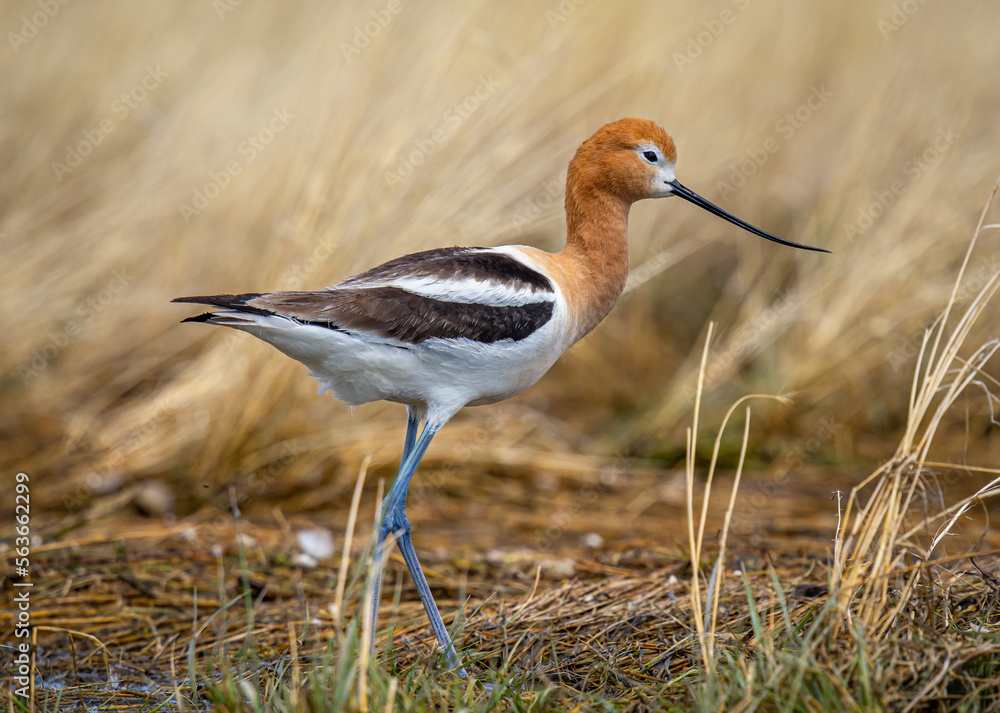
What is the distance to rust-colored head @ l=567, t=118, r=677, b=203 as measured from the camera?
12.5 feet

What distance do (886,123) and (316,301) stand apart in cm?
517

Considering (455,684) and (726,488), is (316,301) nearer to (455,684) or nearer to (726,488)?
(455,684)

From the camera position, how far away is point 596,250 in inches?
151

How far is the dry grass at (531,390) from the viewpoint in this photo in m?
3.99

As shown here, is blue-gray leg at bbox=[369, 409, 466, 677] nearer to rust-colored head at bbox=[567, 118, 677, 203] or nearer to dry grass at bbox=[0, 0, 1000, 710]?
dry grass at bbox=[0, 0, 1000, 710]

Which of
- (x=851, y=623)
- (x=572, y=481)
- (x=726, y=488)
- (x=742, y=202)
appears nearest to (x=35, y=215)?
(x=572, y=481)

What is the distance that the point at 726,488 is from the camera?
232 inches

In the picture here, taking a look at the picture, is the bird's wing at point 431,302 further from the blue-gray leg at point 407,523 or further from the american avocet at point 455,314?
the blue-gray leg at point 407,523

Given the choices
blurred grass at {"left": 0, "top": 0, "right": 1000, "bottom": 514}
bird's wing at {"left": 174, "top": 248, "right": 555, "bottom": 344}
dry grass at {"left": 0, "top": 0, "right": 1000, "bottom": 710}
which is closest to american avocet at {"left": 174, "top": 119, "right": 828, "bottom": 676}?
bird's wing at {"left": 174, "top": 248, "right": 555, "bottom": 344}

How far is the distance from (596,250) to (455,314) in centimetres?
74

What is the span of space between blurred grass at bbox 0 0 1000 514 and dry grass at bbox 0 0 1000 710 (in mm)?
25

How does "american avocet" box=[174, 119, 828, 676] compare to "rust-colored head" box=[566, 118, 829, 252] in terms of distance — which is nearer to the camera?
"american avocet" box=[174, 119, 828, 676]

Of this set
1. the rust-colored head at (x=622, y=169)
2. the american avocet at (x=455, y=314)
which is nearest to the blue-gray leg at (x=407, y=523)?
the american avocet at (x=455, y=314)

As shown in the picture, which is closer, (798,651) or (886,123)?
(798,651)
